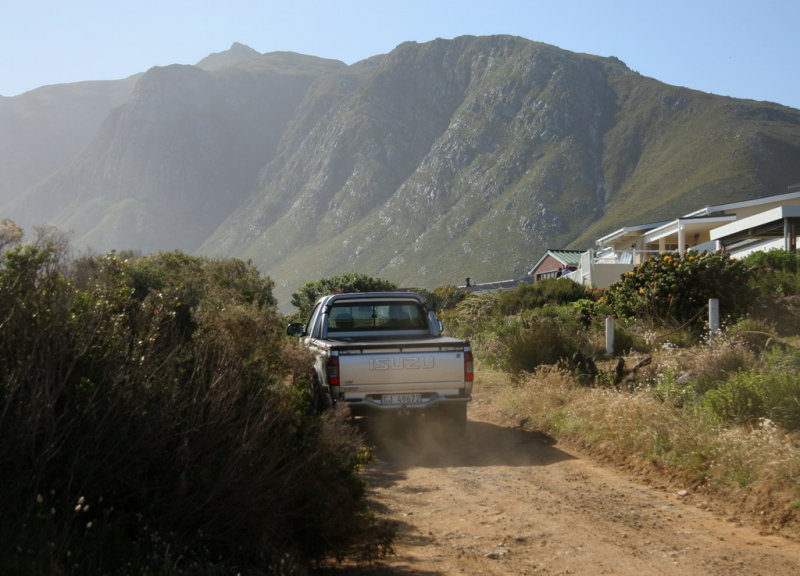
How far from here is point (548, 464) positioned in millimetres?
9031

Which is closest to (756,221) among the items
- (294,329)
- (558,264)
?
(294,329)

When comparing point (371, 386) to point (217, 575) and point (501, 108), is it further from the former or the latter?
point (501, 108)

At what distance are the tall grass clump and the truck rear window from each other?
6648 millimetres

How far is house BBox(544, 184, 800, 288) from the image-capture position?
27.3 meters

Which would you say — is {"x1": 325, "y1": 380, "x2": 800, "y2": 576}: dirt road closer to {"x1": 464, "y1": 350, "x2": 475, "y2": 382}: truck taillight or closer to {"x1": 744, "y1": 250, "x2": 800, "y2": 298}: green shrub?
{"x1": 464, "y1": 350, "x2": 475, "y2": 382}: truck taillight

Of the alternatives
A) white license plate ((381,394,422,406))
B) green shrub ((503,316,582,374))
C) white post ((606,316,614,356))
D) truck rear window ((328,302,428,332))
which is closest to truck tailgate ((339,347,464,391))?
white license plate ((381,394,422,406))

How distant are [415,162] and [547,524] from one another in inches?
4922

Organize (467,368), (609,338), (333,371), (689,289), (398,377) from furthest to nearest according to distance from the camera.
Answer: (689,289)
(609,338)
(467,368)
(398,377)
(333,371)

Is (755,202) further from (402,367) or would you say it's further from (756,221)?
(402,367)

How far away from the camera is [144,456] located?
4.29 m

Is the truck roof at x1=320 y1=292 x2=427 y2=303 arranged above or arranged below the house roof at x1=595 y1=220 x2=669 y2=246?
below

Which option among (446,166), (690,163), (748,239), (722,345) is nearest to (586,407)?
(722,345)

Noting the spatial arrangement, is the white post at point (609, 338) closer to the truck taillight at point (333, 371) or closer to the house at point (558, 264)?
the truck taillight at point (333, 371)

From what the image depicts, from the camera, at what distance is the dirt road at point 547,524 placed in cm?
539
